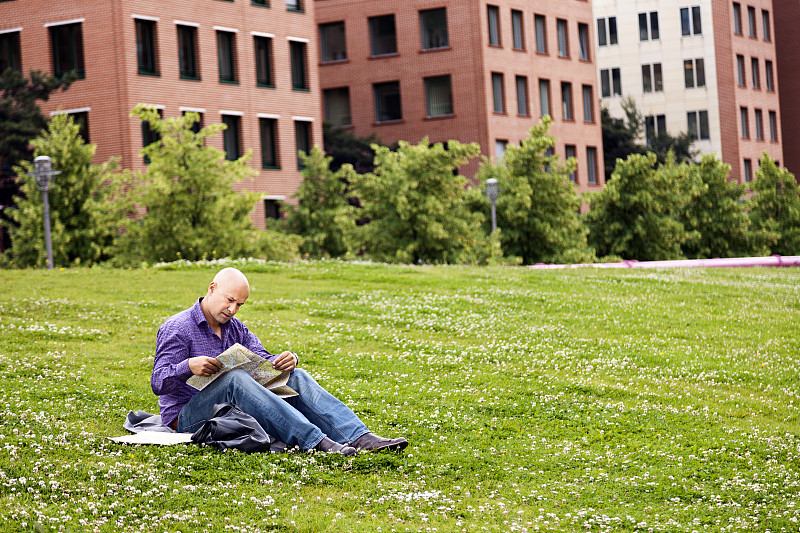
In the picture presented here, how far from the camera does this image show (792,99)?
3487 inches

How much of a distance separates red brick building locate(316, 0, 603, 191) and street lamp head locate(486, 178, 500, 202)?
2235 centimetres

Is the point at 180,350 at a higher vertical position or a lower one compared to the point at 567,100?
lower

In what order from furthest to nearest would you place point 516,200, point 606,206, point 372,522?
point 606,206, point 516,200, point 372,522

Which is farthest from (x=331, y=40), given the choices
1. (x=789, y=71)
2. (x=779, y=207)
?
(x=789, y=71)

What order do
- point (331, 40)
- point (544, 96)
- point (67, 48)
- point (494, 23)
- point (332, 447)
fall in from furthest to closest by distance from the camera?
point (544, 96) → point (331, 40) → point (494, 23) → point (67, 48) → point (332, 447)

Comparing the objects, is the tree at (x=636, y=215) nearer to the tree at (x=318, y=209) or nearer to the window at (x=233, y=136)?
the tree at (x=318, y=209)

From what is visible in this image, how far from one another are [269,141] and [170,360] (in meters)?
44.9

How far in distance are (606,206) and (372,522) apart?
1433 inches

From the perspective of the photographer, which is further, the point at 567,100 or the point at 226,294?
the point at 567,100

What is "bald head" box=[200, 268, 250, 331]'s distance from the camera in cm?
901

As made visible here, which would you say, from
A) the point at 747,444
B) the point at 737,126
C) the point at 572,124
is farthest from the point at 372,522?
the point at 737,126

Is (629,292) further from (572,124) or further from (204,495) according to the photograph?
(572,124)

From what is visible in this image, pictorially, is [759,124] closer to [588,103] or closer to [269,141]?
[588,103]

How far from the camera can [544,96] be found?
6569 cm
